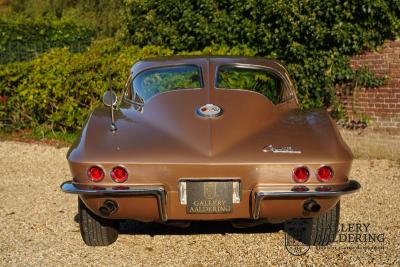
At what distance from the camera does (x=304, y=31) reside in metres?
9.55

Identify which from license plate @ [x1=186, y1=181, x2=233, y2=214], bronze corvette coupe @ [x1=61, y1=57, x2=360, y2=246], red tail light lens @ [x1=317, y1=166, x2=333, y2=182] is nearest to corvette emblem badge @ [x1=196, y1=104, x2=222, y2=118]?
bronze corvette coupe @ [x1=61, y1=57, x2=360, y2=246]

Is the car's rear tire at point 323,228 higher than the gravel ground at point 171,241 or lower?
higher

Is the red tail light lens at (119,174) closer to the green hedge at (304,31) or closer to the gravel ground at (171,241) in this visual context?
the gravel ground at (171,241)

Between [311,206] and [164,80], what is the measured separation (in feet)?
6.03

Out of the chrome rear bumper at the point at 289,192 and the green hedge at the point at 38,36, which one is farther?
the green hedge at the point at 38,36

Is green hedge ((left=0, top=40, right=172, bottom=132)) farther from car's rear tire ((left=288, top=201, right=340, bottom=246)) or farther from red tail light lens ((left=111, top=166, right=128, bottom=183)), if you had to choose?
red tail light lens ((left=111, top=166, right=128, bottom=183))

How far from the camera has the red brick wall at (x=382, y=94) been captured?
29.6 ft

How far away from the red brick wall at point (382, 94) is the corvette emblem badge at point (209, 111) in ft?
17.1

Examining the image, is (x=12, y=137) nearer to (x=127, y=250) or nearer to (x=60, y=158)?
(x=60, y=158)

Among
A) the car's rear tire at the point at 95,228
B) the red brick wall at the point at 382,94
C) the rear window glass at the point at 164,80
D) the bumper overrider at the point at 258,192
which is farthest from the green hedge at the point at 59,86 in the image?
the bumper overrider at the point at 258,192

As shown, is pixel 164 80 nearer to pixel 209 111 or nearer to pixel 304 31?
pixel 209 111

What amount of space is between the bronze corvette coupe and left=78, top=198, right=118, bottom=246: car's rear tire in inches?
1.2

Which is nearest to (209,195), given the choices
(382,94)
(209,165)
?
(209,165)

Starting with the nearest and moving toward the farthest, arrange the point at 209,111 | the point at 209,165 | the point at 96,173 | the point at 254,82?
the point at 209,165 < the point at 96,173 < the point at 209,111 < the point at 254,82
